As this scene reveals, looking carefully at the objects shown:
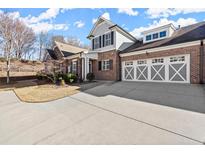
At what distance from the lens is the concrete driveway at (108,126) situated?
3400mm

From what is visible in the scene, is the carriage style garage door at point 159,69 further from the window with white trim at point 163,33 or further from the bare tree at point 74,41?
the bare tree at point 74,41

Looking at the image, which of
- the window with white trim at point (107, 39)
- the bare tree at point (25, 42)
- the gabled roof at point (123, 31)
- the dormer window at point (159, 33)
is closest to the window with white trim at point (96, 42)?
the window with white trim at point (107, 39)

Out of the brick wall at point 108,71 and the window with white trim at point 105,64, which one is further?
the window with white trim at point 105,64

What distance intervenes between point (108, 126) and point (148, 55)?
9.53 metres

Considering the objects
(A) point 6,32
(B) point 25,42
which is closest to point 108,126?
(A) point 6,32

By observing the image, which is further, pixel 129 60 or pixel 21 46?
pixel 21 46

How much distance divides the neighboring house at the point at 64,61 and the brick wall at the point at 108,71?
7.03 ft

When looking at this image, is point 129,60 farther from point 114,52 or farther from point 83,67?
point 83,67
